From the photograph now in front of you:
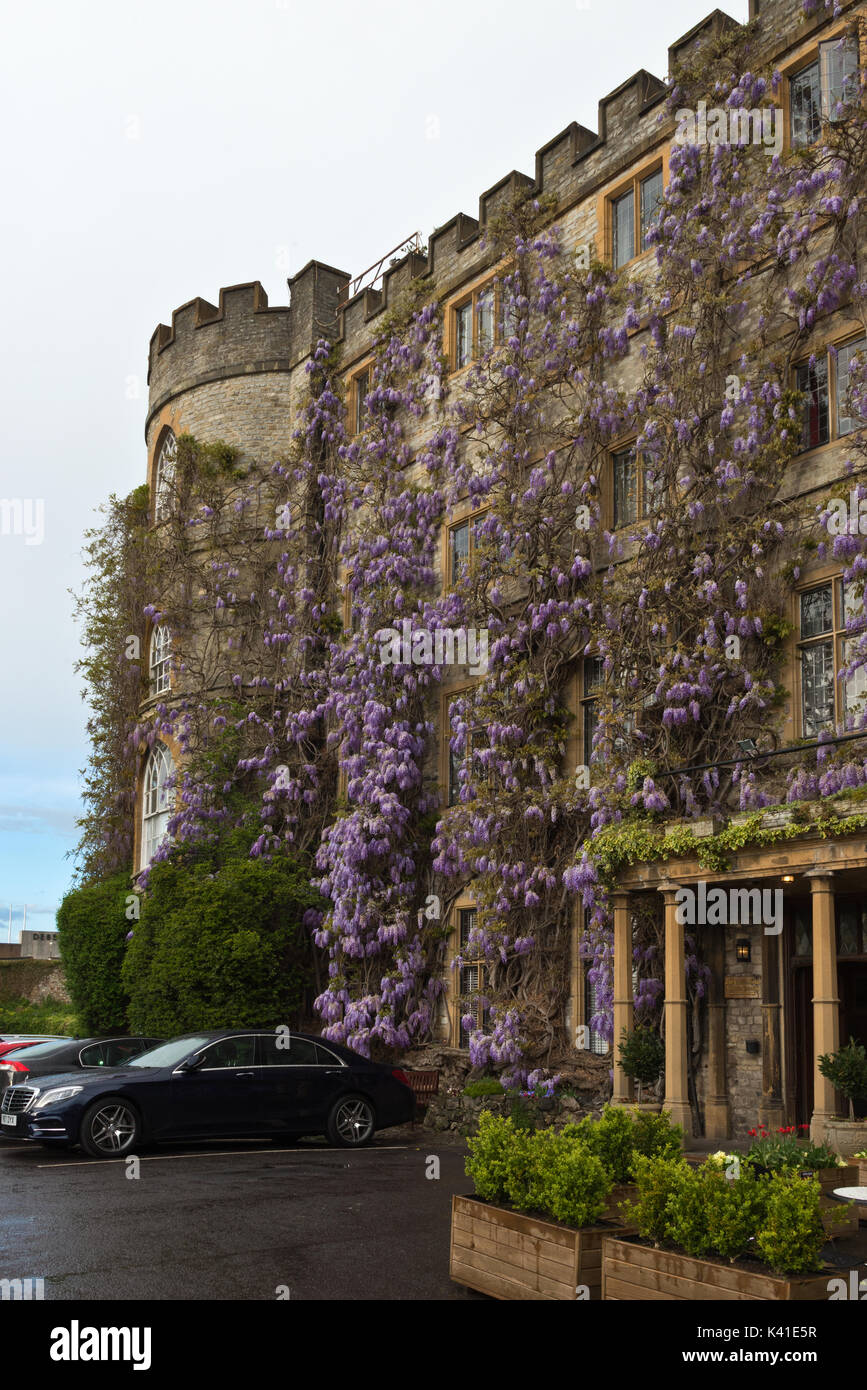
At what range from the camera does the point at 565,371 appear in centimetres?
2020

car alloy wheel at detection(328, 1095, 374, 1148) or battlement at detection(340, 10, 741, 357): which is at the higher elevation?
battlement at detection(340, 10, 741, 357)

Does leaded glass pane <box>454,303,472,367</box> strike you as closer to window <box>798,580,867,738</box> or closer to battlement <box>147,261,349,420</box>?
battlement <box>147,261,349,420</box>

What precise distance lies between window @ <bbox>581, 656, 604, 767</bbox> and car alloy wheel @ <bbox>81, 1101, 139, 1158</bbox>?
810 centimetres

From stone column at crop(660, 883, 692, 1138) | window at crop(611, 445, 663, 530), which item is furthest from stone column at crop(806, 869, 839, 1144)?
window at crop(611, 445, 663, 530)

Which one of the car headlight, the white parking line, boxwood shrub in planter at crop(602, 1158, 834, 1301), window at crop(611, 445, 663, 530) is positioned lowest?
the white parking line

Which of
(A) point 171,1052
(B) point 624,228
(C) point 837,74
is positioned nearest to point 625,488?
(B) point 624,228

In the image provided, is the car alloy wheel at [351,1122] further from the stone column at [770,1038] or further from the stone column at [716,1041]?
the stone column at [770,1038]

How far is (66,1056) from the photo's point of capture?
54.6 feet

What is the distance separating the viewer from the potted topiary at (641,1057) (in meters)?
15.1

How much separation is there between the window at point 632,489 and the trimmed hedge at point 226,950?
8.68 m

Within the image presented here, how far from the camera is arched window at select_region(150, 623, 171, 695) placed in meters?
27.7

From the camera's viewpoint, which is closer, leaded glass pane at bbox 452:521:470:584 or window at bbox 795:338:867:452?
window at bbox 795:338:867:452
